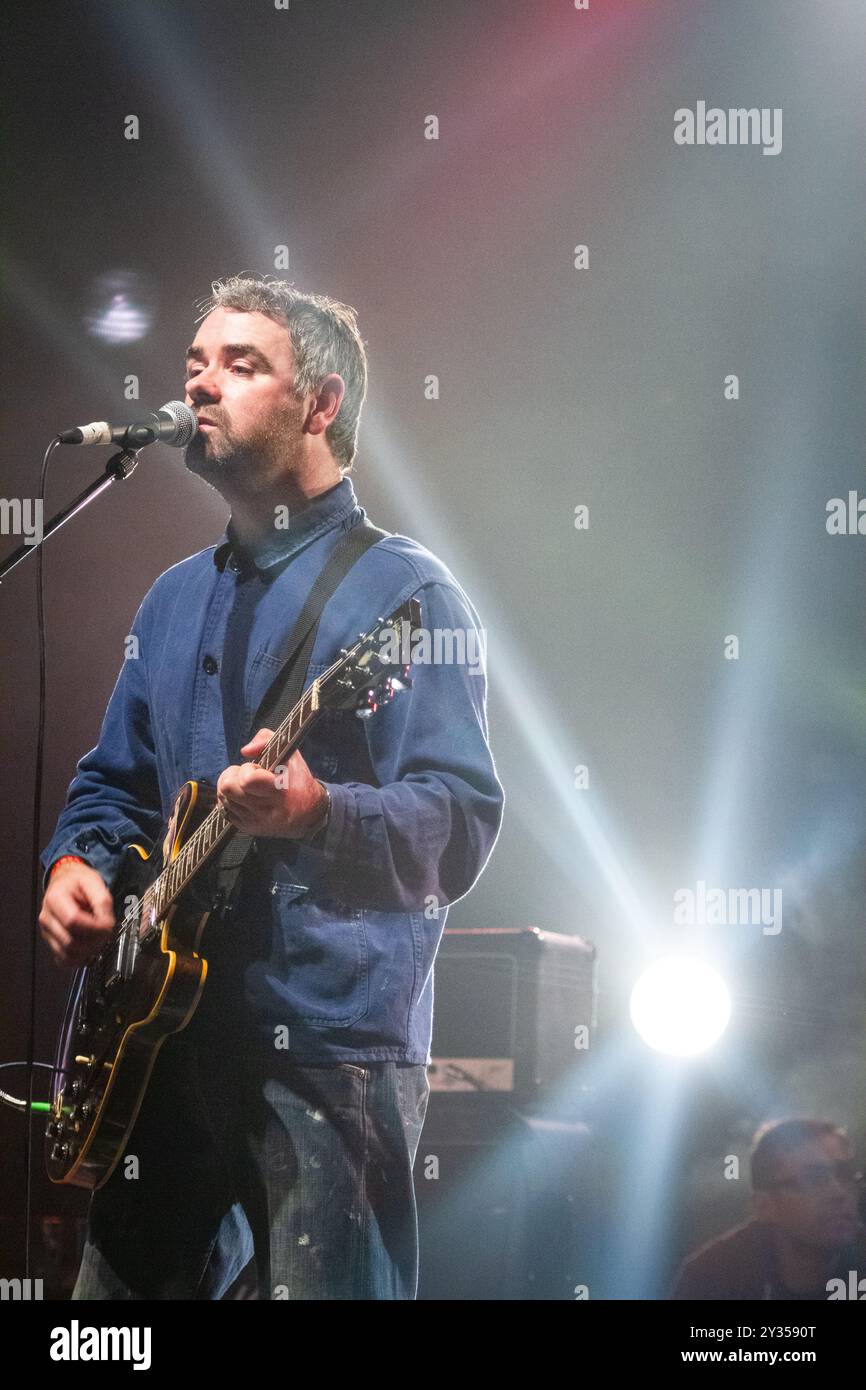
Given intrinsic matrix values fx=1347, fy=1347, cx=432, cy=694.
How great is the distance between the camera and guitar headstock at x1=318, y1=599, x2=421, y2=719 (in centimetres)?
203

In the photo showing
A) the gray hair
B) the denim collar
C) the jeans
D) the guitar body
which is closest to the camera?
the jeans

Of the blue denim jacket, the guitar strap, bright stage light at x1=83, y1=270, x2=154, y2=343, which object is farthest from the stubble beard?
bright stage light at x1=83, y1=270, x2=154, y2=343

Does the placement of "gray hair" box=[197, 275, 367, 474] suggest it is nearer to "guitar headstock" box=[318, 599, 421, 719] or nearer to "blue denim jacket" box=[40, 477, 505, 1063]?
"blue denim jacket" box=[40, 477, 505, 1063]

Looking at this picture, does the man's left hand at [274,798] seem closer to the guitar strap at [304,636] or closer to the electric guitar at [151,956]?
the electric guitar at [151,956]

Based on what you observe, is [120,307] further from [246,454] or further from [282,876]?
[282,876]

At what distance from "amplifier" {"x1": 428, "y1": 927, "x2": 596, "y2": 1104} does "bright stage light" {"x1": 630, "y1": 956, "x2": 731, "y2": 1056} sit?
0.18m

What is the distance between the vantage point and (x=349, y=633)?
93.7 inches

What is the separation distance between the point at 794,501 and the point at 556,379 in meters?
0.62

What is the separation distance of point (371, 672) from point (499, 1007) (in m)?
1.25

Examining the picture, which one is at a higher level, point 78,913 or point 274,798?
point 274,798

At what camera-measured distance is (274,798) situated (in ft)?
6.55

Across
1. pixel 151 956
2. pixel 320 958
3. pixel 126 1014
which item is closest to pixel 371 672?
pixel 320 958

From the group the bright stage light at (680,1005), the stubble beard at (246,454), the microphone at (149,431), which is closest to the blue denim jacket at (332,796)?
the stubble beard at (246,454)

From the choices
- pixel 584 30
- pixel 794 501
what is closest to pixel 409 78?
pixel 584 30
